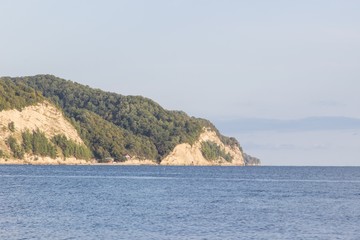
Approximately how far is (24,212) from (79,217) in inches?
258

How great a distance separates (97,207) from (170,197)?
20533 millimetres

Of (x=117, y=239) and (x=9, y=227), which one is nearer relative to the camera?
(x=117, y=239)

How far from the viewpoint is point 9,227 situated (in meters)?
61.8

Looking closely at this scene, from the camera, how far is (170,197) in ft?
334

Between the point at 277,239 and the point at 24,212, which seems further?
the point at 24,212

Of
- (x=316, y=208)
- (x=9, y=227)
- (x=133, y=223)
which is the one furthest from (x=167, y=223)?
(x=316, y=208)

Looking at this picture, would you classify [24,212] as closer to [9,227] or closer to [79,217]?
[79,217]

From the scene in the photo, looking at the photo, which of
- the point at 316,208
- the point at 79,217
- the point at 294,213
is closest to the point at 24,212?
the point at 79,217

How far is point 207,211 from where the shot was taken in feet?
262

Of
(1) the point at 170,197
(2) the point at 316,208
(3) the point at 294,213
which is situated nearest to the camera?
(3) the point at 294,213

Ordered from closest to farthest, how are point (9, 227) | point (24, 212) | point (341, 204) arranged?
point (9, 227), point (24, 212), point (341, 204)

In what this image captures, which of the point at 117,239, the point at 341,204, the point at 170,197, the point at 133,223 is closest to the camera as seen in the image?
the point at 117,239

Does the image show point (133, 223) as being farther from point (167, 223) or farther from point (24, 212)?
point (24, 212)

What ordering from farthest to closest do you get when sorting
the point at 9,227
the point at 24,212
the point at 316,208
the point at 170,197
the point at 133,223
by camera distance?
the point at 170,197 < the point at 316,208 < the point at 24,212 < the point at 133,223 < the point at 9,227
